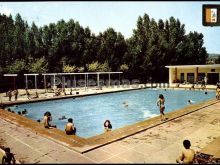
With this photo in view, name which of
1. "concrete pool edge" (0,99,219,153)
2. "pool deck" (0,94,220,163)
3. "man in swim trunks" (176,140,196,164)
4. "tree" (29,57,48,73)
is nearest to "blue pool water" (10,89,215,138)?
"concrete pool edge" (0,99,219,153)

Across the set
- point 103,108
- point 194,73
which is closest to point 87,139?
point 103,108

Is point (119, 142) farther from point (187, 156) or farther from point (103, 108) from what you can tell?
point (103, 108)

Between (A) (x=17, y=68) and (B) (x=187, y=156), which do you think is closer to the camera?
(B) (x=187, y=156)

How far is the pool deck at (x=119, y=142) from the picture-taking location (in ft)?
26.3

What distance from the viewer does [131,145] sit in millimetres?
9109

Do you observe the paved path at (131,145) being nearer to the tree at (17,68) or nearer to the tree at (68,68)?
the tree at (17,68)

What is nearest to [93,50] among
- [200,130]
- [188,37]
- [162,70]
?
[162,70]

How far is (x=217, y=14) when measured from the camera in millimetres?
5438

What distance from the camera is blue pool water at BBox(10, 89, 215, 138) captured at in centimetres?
1934

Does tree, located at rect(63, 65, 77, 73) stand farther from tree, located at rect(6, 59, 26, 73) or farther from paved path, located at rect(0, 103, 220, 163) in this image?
paved path, located at rect(0, 103, 220, 163)

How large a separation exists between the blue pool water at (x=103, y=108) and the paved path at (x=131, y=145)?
6.45 meters

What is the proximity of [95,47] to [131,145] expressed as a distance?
1566 inches

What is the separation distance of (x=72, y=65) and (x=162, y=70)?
17.3m

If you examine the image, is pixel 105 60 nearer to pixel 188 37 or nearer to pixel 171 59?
pixel 171 59
